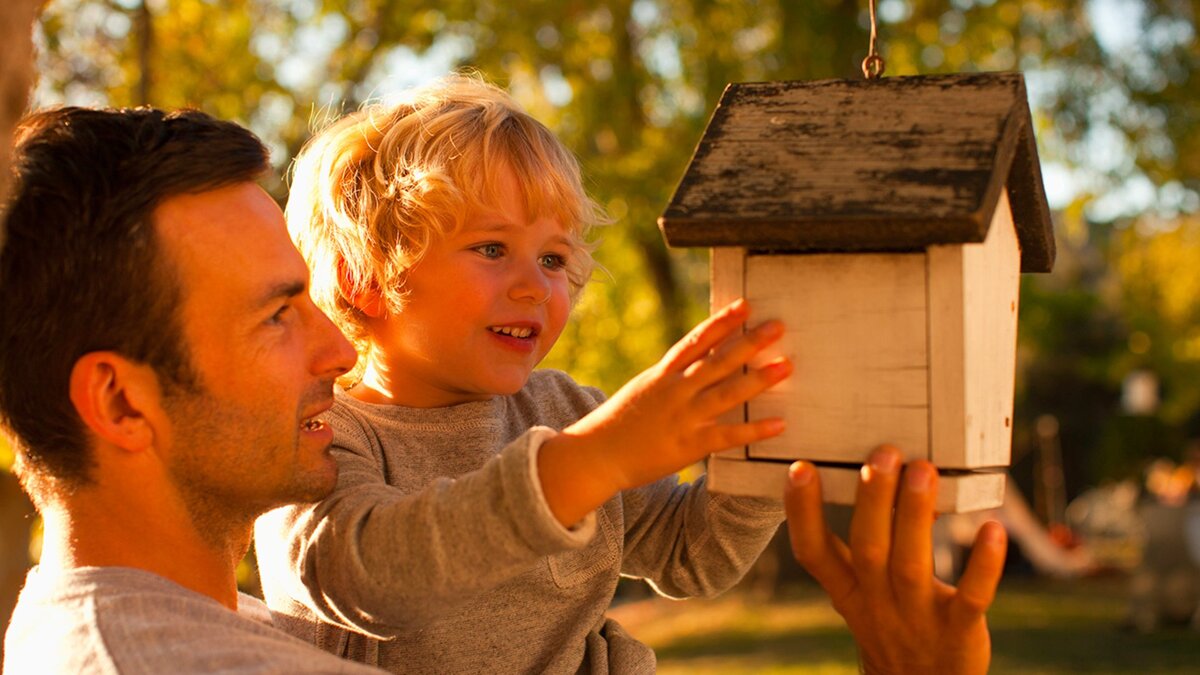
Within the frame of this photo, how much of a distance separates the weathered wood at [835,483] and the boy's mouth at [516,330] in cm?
65

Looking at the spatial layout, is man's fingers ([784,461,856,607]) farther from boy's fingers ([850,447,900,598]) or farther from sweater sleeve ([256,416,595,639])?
sweater sleeve ([256,416,595,639])

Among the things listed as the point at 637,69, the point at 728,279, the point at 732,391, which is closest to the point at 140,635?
the point at 732,391

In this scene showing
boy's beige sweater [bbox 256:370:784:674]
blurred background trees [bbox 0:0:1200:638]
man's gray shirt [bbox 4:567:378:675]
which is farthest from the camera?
blurred background trees [bbox 0:0:1200:638]

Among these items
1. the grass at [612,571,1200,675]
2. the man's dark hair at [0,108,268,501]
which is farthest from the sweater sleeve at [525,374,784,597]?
the grass at [612,571,1200,675]

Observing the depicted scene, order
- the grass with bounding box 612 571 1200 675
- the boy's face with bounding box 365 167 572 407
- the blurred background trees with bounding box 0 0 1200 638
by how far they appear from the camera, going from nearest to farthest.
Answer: the boy's face with bounding box 365 167 572 407
the blurred background trees with bounding box 0 0 1200 638
the grass with bounding box 612 571 1200 675

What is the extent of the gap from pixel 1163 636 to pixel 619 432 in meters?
14.3

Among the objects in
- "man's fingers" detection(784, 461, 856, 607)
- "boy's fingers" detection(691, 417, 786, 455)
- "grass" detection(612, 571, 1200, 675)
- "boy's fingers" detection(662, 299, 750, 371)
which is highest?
"boy's fingers" detection(662, 299, 750, 371)

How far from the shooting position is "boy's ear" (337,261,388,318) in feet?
8.55

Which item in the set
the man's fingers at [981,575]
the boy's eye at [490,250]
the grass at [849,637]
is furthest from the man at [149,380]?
the grass at [849,637]

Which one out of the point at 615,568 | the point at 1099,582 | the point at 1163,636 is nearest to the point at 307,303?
the point at 615,568

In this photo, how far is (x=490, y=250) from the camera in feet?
8.35

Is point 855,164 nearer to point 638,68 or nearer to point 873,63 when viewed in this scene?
point 873,63

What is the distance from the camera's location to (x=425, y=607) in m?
1.87

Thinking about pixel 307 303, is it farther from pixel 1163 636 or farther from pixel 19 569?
pixel 1163 636
